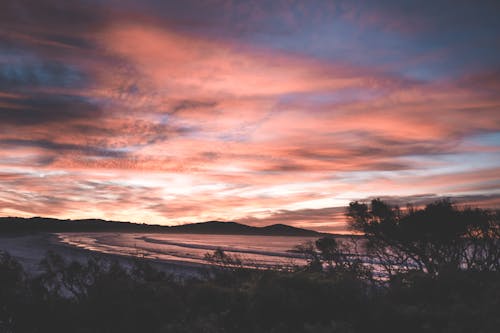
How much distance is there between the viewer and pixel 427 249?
50.8 ft

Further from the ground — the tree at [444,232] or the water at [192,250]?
the tree at [444,232]

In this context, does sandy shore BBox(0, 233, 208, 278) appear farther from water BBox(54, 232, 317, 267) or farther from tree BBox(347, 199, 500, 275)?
tree BBox(347, 199, 500, 275)

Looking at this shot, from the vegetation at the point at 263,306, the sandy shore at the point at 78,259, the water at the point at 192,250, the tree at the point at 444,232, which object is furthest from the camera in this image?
the water at the point at 192,250

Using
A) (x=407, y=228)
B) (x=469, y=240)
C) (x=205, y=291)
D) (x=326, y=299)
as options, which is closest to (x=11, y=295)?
(x=205, y=291)

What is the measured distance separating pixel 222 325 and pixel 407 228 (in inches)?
458

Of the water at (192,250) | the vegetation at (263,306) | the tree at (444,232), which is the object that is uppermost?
the tree at (444,232)

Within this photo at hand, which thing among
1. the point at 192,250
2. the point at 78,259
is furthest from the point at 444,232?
the point at 192,250

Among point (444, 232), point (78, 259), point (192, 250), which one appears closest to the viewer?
point (444, 232)

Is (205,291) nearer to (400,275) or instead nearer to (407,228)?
(400,275)

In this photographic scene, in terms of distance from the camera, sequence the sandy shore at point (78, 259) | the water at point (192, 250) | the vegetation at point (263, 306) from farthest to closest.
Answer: the water at point (192, 250), the sandy shore at point (78, 259), the vegetation at point (263, 306)

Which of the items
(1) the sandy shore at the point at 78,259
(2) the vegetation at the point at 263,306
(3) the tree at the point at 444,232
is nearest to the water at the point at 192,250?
(1) the sandy shore at the point at 78,259

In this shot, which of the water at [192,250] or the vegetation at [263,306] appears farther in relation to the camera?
the water at [192,250]

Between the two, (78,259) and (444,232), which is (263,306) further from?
(78,259)

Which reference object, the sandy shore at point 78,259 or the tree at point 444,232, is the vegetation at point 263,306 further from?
the tree at point 444,232
